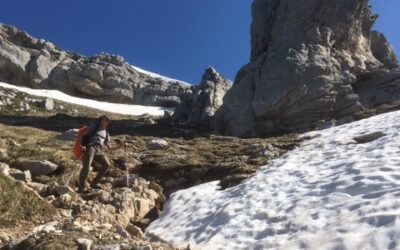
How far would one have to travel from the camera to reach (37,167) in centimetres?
1517

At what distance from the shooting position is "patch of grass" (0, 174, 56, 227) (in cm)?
1090

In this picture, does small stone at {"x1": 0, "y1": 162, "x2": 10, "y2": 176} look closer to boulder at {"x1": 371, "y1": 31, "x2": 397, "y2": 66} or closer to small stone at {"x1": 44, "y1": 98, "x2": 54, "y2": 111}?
boulder at {"x1": 371, "y1": 31, "x2": 397, "y2": 66}

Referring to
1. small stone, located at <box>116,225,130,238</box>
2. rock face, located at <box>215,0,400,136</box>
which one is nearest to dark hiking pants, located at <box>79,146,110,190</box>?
small stone, located at <box>116,225,130,238</box>

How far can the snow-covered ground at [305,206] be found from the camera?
8.74 meters

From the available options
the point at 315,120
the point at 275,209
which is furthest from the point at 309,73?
the point at 275,209

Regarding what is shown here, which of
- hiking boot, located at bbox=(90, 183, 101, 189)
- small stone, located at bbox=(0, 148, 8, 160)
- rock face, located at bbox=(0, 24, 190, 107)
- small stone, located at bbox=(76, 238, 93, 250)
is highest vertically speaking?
rock face, located at bbox=(0, 24, 190, 107)

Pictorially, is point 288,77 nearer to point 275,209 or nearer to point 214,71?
point 275,209

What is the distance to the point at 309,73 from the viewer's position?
3712 centimetres

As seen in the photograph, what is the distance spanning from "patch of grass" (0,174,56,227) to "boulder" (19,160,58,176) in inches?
118

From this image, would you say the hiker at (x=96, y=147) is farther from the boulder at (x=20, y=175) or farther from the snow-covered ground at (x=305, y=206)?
the snow-covered ground at (x=305, y=206)

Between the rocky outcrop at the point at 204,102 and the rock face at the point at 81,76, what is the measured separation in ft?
127

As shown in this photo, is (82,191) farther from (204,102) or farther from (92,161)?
(204,102)

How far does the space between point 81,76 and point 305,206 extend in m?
97.7

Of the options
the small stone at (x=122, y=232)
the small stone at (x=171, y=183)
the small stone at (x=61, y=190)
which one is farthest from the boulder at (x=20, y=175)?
the small stone at (x=122, y=232)
